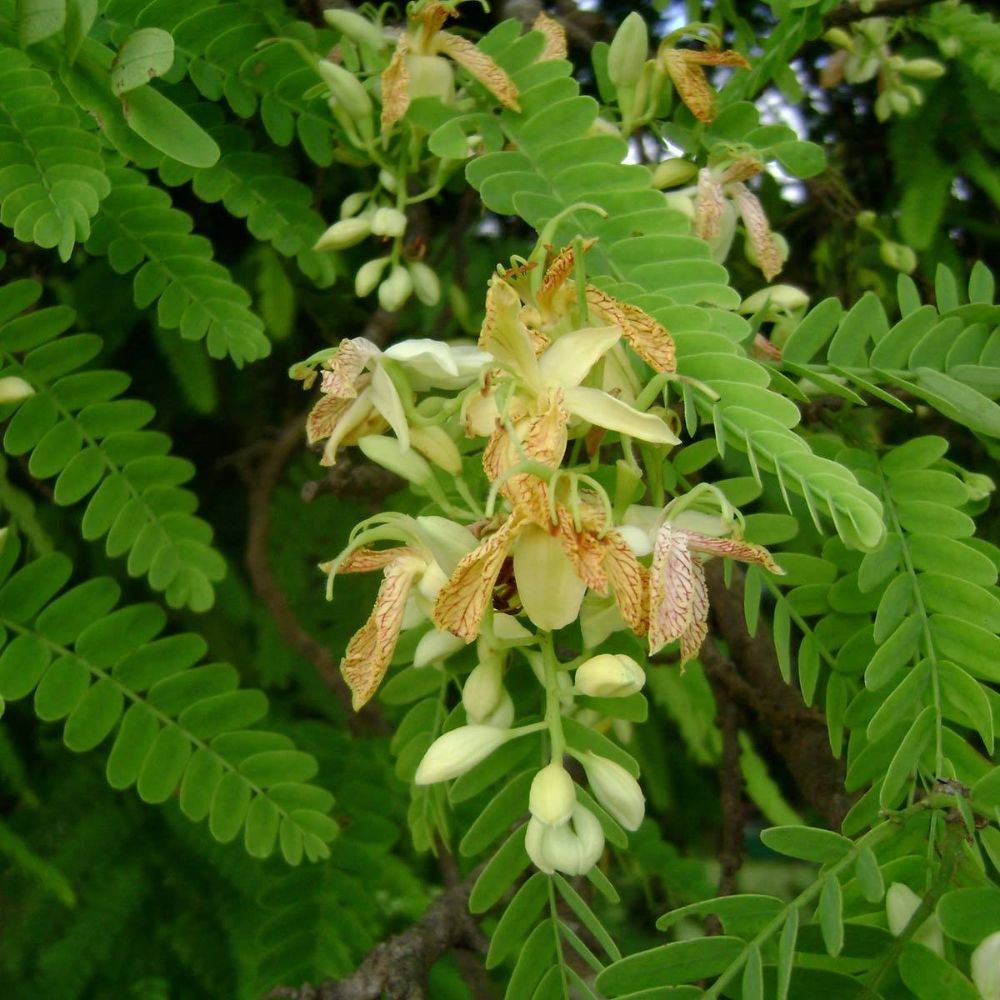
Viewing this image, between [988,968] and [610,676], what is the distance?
0.68ft

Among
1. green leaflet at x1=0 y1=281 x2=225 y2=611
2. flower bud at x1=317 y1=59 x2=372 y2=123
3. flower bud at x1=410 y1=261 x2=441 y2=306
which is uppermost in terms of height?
flower bud at x1=317 y1=59 x2=372 y2=123

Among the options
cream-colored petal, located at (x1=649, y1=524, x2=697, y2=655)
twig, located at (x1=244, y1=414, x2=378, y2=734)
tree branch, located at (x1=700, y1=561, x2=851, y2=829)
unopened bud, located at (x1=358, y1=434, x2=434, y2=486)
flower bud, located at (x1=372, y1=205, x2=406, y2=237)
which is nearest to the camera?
cream-colored petal, located at (x1=649, y1=524, x2=697, y2=655)

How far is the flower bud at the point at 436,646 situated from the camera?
59 cm

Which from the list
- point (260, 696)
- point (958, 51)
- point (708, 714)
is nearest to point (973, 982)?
point (260, 696)

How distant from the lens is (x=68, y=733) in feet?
2.65

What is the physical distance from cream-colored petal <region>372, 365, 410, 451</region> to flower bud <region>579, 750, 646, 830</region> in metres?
0.19

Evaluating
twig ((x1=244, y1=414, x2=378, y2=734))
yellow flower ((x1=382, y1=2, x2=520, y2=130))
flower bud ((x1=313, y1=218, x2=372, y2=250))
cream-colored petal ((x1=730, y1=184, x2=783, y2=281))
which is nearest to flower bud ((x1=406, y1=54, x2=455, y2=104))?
yellow flower ((x1=382, y1=2, x2=520, y2=130))

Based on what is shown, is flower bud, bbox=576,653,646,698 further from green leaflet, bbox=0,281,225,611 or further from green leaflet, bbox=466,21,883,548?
green leaflet, bbox=0,281,225,611

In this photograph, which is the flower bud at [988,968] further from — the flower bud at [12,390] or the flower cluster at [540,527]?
the flower bud at [12,390]

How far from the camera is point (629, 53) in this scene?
2.70ft

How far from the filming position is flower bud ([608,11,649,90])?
0.82 meters

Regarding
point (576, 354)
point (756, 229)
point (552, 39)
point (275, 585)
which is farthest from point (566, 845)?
point (275, 585)

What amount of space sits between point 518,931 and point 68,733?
35 cm

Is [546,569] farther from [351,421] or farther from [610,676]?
A: [351,421]
